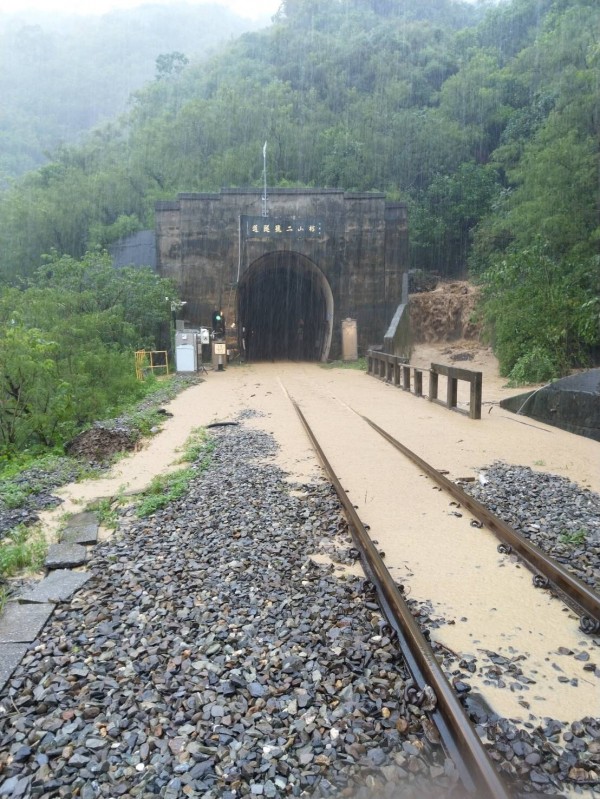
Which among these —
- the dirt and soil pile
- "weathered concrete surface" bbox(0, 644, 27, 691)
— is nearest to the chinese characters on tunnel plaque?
the dirt and soil pile

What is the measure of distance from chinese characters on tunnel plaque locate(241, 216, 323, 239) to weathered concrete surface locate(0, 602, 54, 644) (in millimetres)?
21774

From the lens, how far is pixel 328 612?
343cm

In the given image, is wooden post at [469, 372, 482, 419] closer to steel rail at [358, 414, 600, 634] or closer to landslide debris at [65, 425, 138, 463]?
steel rail at [358, 414, 600, 634]

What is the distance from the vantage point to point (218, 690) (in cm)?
278

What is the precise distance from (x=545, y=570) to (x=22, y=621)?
3.19 meters

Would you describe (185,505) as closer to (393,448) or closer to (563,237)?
(393,448)

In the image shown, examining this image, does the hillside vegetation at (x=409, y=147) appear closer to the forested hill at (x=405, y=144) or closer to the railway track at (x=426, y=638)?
the forested hill at (x=405, y=144)

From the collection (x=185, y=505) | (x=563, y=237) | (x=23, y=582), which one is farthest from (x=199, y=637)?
(x=563, y=237)

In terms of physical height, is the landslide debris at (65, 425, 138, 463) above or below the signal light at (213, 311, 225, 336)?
below

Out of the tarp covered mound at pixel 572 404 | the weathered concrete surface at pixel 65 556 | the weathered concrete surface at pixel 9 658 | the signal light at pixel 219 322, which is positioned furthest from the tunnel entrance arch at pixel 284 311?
the weathered concrete surface at pixel 9 658

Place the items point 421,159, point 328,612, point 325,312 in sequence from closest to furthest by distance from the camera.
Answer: point 328,612 → point 325,312 → point 421,159

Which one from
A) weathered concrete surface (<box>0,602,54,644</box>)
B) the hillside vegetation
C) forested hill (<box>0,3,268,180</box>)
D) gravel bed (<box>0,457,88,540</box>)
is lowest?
gravel bed (<box>0,457,88,540</box>)

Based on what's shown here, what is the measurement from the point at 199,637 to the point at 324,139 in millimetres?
35406

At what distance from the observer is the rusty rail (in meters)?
10.1
